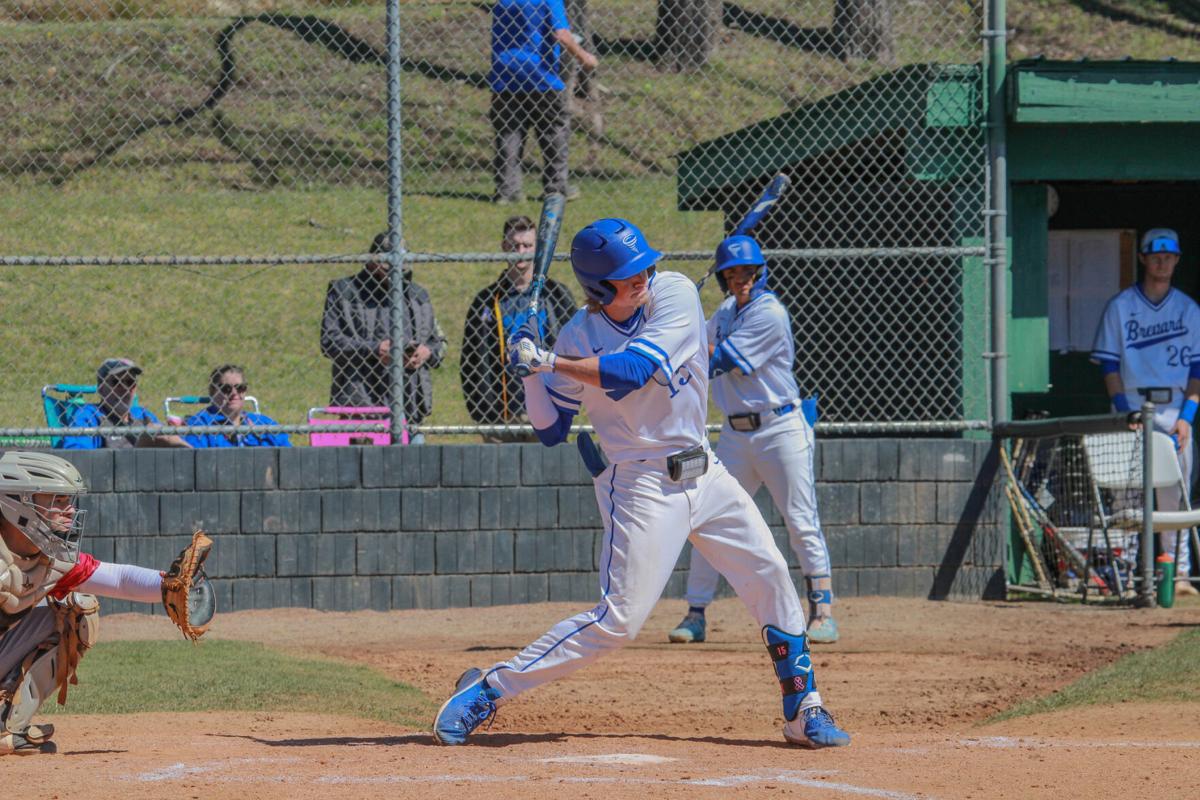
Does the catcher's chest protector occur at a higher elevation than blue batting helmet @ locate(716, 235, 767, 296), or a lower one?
lower

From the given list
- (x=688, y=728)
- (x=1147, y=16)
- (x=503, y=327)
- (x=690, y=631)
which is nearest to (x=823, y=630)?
(x=690, y=631)

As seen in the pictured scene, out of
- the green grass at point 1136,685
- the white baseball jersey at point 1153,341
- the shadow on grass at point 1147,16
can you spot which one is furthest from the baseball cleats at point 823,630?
the shadow on grass at point 1147,16

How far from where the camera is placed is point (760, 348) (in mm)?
7758

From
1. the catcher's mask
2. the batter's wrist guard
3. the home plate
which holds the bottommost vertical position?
the home plate

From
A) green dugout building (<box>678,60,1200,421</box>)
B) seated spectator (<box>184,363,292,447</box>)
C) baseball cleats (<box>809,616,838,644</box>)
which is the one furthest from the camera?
green dugout building (<box>678,60,1200,421</box>)

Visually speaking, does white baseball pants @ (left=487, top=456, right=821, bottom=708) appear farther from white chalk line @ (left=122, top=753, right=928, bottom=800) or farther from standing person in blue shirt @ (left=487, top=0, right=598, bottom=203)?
standing person in blue shirt @ (left=487, top=0, right=598, bottom=203)

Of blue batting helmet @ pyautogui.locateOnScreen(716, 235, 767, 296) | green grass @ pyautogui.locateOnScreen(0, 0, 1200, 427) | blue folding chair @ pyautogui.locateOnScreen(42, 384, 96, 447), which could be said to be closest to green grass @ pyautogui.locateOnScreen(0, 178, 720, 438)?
green grass @ pyautogui.locateOnScreen(0, 0, 1200, 427)

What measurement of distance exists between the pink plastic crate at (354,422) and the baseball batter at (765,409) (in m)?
2.12

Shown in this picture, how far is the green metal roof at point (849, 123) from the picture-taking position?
9492 millimetres

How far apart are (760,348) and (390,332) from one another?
2.32m

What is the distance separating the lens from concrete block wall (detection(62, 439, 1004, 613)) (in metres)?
8.83

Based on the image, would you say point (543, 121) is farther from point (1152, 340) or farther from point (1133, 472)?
point (1133, 472)

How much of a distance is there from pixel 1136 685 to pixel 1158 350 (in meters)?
3.88

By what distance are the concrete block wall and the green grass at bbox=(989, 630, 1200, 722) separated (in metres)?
2.38
